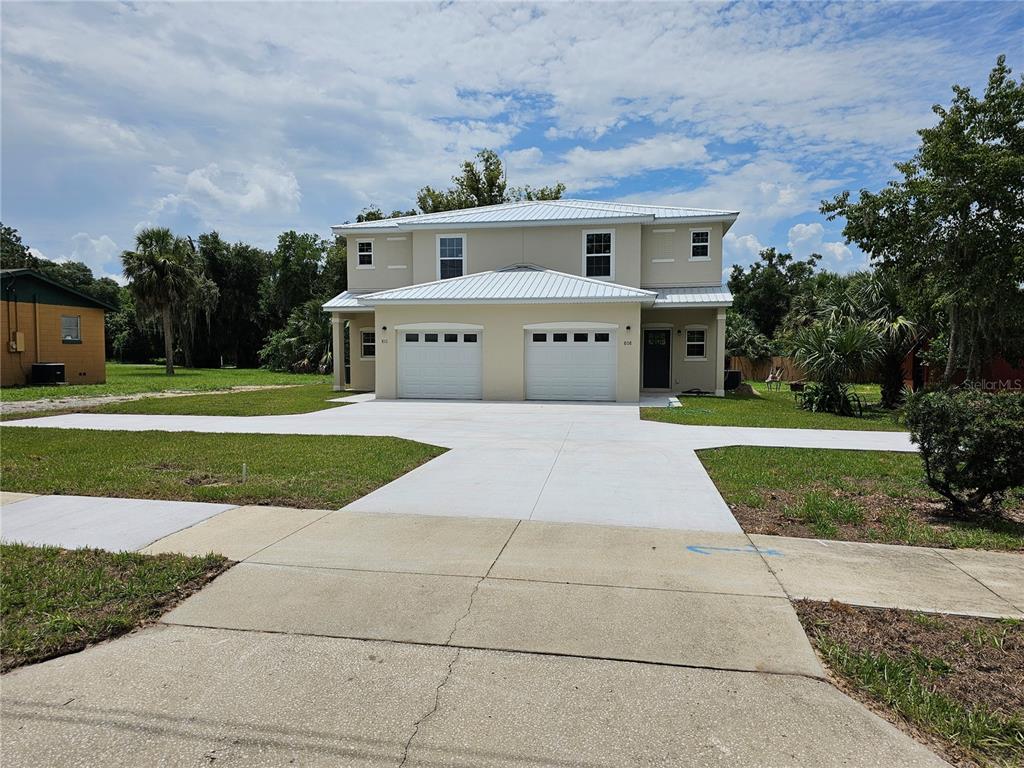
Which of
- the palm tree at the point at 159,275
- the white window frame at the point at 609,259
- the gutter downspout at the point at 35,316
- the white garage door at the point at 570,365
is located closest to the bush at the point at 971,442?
the white garage door at the point at 570,365

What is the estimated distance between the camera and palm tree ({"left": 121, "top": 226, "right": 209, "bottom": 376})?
1363 inches

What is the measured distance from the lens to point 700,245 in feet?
76.9

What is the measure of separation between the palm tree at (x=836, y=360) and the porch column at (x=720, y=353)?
3930 millimetres

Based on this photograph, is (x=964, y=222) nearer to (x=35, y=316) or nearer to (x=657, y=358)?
(x=657, y=358)

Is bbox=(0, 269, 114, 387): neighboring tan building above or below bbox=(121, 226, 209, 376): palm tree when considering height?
below

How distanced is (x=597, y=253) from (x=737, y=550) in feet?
61.6

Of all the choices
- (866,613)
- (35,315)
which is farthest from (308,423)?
(35,315)

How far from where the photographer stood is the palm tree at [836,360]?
17.0m

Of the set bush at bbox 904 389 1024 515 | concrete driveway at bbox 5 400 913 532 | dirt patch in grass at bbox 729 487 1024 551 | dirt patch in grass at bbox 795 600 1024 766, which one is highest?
bush at bbox 904 389 1024 515

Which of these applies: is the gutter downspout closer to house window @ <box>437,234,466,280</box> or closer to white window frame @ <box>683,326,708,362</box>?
house window @ <box>437,234,466,280</box>

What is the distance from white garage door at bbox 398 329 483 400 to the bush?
Answer: 14.5 metres

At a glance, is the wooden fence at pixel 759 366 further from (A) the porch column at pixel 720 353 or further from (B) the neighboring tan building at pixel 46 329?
(B) the neighboring tan building at pixel 46 329

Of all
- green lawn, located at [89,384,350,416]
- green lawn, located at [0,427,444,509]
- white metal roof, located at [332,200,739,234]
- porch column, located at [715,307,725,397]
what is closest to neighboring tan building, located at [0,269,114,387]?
green lawn, located at [89,384,350,416]

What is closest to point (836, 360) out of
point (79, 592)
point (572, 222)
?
point (572, 222)
